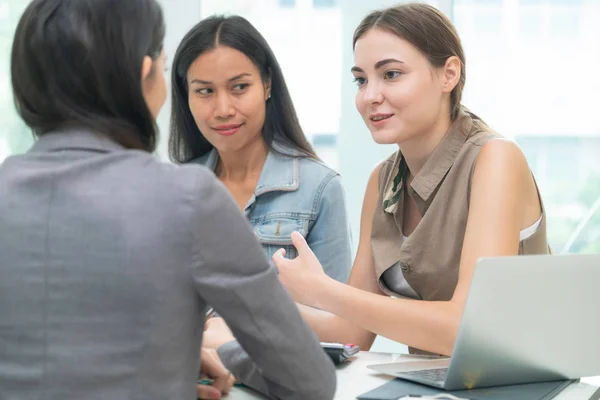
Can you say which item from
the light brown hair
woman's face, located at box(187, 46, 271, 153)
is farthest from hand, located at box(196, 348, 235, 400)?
woman's face, located at box(187, 46, 271, 153)

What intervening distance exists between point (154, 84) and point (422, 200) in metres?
1.01

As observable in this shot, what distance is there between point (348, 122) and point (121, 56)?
238 cm

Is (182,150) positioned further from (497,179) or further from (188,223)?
(188,223)

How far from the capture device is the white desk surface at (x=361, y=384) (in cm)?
130

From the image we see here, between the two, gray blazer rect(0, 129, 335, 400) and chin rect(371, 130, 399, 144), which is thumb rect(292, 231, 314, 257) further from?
gray blazer rect(0, 129, 335, 400)

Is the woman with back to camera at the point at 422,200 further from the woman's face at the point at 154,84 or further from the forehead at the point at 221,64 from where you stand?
the woman's face at the point at 154,84

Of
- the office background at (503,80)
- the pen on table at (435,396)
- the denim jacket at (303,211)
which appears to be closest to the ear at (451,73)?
the denim jacket at (303,211)

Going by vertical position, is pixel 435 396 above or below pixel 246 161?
below

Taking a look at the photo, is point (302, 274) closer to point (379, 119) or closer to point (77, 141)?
point (379, 119)

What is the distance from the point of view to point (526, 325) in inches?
49.6

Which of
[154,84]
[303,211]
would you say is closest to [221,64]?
[303,211]

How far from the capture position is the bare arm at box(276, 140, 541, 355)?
161cm

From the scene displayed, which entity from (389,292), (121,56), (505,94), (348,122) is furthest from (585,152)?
(121,56)

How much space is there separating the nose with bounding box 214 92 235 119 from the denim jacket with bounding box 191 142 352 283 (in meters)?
0.21
